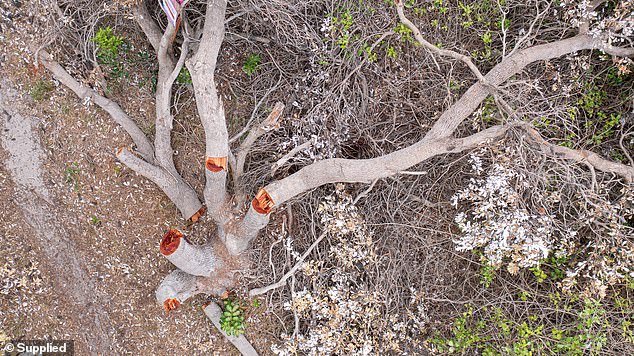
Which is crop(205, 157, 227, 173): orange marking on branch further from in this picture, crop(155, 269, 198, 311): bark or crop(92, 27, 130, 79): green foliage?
crop(92, 27, 130, 79): green foliage

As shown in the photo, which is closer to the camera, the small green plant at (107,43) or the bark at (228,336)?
the small green plant at (107,43)

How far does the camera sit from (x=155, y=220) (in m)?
4.39

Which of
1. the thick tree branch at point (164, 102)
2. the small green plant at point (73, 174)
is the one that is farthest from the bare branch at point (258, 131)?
the small green plant at point (73, 174)

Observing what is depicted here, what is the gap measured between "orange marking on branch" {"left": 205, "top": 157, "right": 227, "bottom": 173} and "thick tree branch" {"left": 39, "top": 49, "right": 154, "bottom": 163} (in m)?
1.22

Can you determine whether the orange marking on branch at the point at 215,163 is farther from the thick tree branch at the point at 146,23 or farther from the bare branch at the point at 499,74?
the bare branch at the point at 499,74

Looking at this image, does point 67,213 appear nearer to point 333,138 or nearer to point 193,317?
point 193,317

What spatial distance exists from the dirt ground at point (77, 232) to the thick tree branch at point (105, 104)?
25 cm

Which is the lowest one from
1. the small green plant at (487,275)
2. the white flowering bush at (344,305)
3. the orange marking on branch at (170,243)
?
the small green plant at (487,275)

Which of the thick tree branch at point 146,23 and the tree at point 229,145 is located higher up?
the thick tree branch at point 146,23

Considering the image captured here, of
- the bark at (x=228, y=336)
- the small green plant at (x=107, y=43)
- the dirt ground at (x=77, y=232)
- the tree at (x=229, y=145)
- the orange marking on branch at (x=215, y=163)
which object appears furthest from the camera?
the dirt ground at (x=77, y=232)

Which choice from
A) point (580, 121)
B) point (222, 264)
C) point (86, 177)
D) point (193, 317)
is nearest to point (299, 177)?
point (222, 264)

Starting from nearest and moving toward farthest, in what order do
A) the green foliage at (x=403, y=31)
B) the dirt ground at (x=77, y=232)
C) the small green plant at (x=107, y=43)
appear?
the green foliage at (x=403, y=31), the small green plant at (x=107, y=43), the dirt ground at (x=77, y=232)

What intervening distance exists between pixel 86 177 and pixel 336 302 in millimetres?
3105

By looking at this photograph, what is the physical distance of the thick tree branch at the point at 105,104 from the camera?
4160 mm
